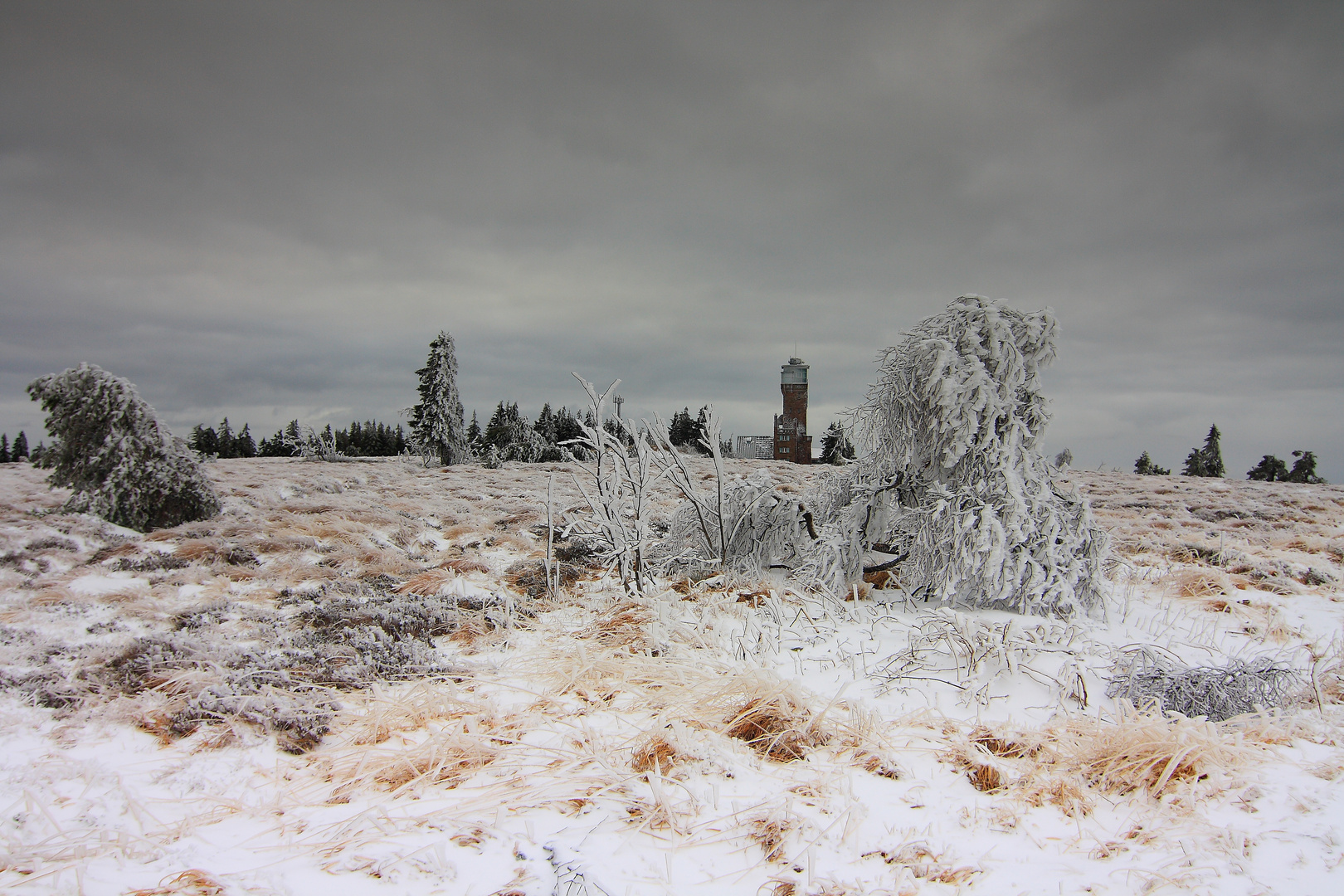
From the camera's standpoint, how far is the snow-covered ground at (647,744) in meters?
2.54

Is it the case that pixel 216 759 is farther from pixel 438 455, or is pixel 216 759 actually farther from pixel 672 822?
pixel 438 455

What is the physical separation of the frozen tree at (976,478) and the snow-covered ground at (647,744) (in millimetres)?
533

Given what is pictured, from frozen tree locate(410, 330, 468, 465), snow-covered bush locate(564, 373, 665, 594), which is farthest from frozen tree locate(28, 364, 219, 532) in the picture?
frozen tree locate(410, 330, 468, 465)

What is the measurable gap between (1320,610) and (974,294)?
474 centimetres

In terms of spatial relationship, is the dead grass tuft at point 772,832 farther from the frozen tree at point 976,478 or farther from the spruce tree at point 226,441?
the spruce tree at point 226,441

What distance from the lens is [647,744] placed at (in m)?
3.39

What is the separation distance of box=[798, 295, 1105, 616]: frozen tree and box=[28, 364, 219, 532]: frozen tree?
1054 centimetres

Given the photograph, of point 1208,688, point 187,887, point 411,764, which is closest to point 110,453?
point 411,764

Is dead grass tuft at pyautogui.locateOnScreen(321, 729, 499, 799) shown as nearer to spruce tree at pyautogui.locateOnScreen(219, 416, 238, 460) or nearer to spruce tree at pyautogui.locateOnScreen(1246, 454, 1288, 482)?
spruce tree at pyautogui.locateOnScreen(1246, 454, 1288, 482)

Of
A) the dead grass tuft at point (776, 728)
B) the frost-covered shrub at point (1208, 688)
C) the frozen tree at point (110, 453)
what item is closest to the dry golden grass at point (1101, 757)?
the frost-covered shrub at point (1208, 688)

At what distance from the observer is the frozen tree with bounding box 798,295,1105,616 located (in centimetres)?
554

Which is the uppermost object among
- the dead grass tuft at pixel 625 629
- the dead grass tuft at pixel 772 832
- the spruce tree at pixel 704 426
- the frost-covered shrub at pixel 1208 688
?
the spruce tree at pixel 704 426

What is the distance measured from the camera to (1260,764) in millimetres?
3080

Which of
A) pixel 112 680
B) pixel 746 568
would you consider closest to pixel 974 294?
pixel 746 568
